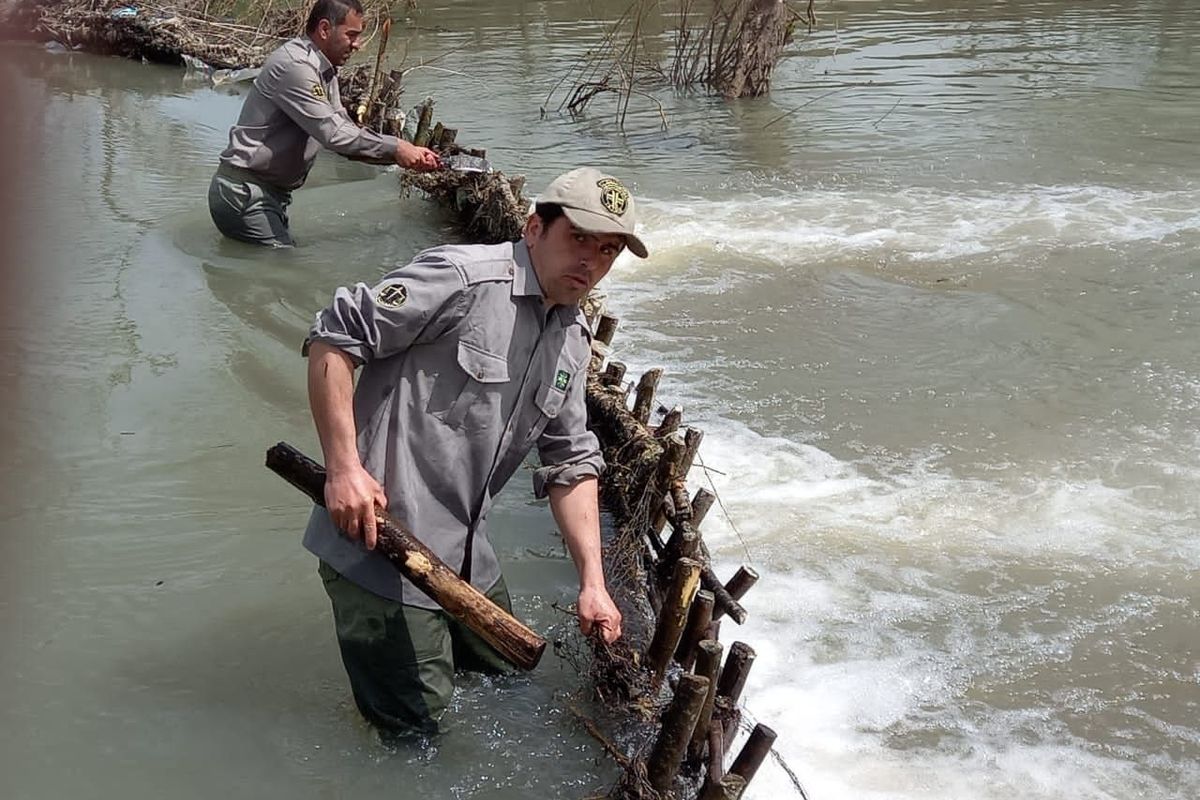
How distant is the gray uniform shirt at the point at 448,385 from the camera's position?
306cm

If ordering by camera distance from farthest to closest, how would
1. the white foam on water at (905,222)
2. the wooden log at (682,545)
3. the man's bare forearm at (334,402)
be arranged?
the white foam on water at (905,222)
the wooden log at (682,545)
the man's bare forearm at (334,402)

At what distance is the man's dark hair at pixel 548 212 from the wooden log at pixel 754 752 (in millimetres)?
1460

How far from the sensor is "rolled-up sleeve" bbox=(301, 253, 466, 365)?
297 cm

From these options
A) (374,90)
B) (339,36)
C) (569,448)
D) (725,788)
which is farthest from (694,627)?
(374,90)

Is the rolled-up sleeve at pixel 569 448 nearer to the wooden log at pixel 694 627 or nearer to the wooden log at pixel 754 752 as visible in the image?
the wooden log at pixel 694 627

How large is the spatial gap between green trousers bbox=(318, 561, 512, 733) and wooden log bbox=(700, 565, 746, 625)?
0.74 metres

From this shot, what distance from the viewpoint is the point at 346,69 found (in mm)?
14008

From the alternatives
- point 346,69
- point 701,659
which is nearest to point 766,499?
point 701,659

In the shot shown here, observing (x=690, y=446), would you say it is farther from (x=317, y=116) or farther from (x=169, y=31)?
(x=169, y=31)

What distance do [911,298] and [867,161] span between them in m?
4.06

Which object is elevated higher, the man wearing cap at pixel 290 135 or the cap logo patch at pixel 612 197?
the cap logo patch at pixel 612 197

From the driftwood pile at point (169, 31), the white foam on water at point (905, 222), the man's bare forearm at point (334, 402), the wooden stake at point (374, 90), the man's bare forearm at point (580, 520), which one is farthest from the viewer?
the driftwood pile at point (169, 31)

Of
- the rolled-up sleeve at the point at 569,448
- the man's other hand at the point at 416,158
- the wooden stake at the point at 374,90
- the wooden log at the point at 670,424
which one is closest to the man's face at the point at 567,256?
the rolled-up sleeve at the point at 569,448

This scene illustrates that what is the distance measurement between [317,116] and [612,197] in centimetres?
478
